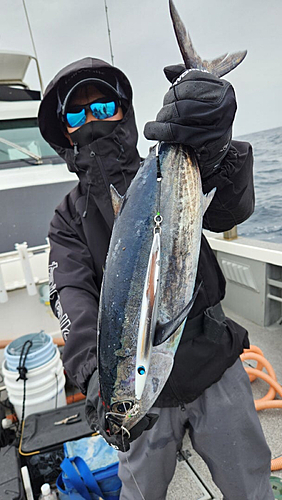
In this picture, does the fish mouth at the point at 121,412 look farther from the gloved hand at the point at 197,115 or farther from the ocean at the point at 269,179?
the ocean at the point at 269,179

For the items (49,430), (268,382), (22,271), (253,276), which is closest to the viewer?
(49,430)

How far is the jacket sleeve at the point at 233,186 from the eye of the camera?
1.27m

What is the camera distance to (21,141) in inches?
181

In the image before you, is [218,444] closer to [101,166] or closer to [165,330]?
[165,330]

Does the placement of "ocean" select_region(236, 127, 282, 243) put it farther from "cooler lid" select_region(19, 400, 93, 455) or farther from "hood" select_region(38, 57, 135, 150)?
"cooler lid" select_region(19, 400, 93, 455)

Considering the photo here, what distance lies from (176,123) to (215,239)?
291 centimetres

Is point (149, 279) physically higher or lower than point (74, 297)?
higher

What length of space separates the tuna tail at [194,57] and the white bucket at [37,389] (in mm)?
2476

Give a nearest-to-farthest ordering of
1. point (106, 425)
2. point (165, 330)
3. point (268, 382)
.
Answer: point (165, 330)
point (106, 425)
point (268, 382)

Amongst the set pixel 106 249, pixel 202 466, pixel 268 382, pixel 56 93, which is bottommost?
pixel 202 466

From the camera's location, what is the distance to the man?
1.32 m

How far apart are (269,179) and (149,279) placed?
8.73 feet

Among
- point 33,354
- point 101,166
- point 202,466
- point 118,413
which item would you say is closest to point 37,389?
point 33,354

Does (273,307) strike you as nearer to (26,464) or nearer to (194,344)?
(194,344)
